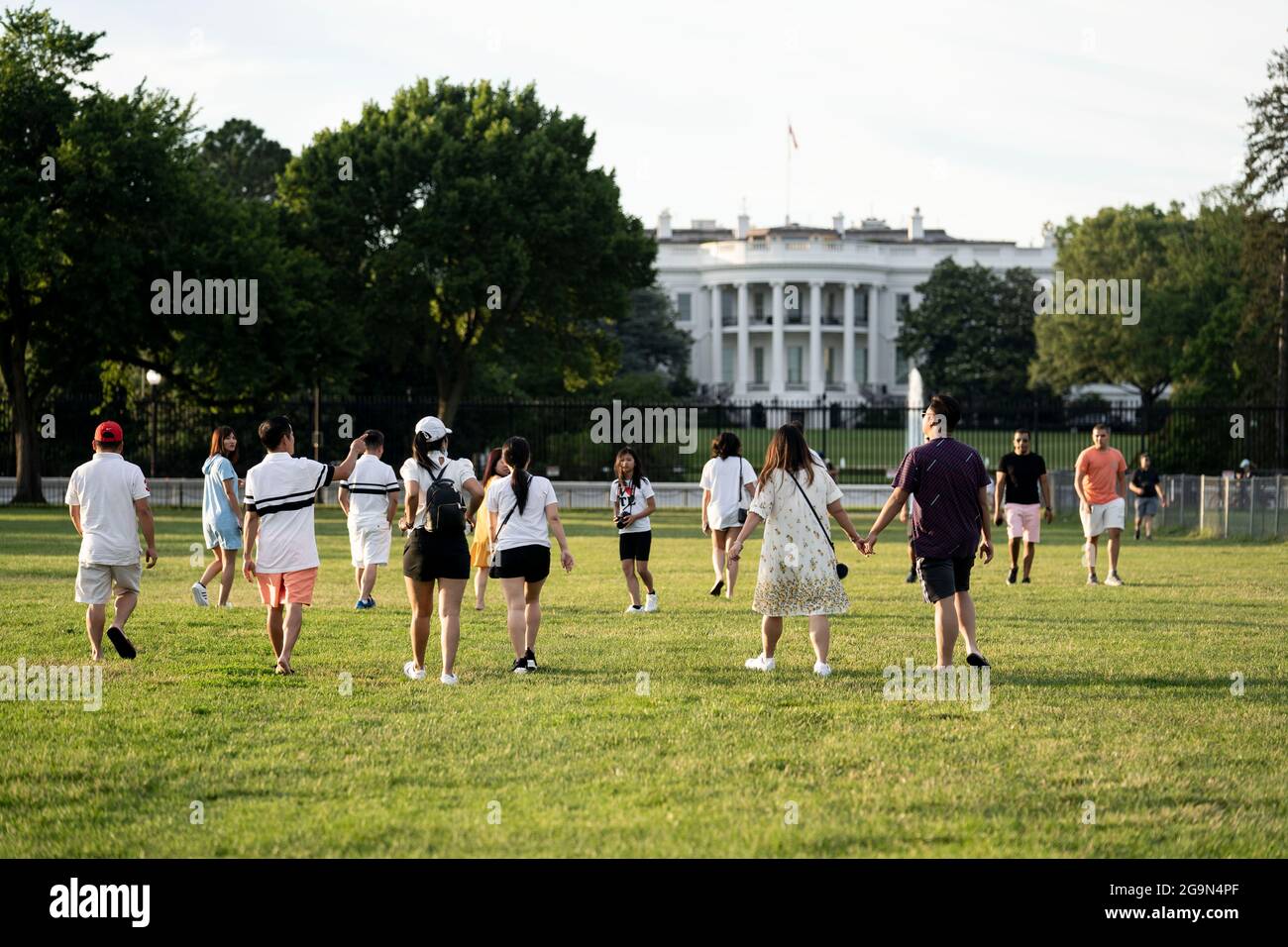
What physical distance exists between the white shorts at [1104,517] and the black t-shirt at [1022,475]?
0.63 m

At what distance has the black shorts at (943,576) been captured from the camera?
34.0 feet

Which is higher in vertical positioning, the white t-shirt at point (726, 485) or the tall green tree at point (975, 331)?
the tall green tree at point (975, 331)

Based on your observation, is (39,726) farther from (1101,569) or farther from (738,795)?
(1101,569)

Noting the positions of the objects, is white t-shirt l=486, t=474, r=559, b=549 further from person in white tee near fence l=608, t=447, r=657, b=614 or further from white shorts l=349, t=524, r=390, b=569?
white shorts l=349, t=524, r=390, b=569

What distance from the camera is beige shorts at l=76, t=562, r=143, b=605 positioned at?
36.2ft

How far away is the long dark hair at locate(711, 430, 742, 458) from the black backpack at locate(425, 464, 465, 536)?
519cm

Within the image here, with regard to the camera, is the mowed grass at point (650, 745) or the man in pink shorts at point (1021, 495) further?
the man in pink shorts at point (1021, 495)

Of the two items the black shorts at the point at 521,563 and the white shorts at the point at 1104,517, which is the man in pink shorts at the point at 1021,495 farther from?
the black shorts at the point at 521,563

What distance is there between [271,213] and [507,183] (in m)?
6.90

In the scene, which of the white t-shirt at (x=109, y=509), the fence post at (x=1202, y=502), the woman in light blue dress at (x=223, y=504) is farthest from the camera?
the fence post at (x=1202, y=502)

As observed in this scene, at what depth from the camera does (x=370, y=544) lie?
594 inches
